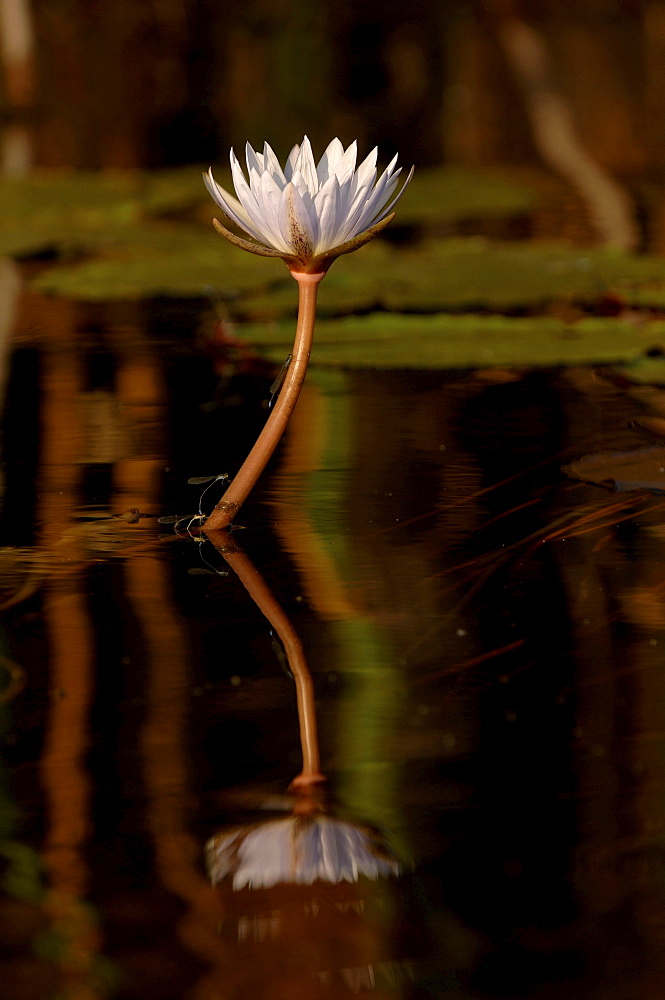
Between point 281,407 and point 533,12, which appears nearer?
point 281,407

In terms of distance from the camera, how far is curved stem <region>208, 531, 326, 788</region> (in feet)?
3.87

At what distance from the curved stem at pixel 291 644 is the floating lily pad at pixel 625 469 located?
544 millimetres

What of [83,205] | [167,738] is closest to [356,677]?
[167,738]

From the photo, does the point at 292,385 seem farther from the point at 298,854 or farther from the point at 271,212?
Result: the point at 298,854

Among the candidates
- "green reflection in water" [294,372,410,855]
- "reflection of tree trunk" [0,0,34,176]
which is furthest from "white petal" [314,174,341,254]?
"reflection of tree trunk" [0,0,34,176]

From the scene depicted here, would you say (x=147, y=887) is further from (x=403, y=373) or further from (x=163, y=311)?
(x=163, y=311)

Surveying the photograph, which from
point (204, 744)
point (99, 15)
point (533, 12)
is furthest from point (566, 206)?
point (533, 12)

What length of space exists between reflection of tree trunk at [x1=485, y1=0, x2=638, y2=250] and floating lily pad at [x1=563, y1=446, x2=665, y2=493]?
7.85 ft

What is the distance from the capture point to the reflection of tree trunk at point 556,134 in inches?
200

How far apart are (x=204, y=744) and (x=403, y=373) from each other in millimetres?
1705

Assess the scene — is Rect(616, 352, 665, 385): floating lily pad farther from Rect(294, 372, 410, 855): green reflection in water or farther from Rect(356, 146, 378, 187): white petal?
Rect(356, 146, 378, 187): white petal

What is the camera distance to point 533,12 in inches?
441

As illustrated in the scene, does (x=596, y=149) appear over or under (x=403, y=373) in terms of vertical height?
over

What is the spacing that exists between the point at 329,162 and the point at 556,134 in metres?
6.47
